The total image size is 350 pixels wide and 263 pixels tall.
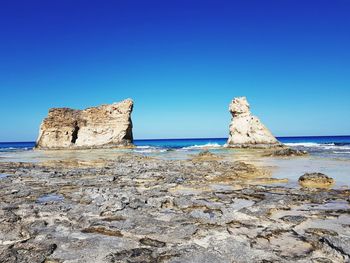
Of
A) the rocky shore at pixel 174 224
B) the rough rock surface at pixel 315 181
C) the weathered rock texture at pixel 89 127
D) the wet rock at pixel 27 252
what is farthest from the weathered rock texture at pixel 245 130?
the wet rock at pixel 27 252

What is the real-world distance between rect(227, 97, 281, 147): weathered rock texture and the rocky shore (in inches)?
1554

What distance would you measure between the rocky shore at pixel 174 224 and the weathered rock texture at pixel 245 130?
39.5 meters

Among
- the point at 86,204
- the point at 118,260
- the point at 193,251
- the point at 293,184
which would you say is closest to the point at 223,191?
the point at 293,184

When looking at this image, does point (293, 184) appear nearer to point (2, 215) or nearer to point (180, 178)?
point (180, 178)

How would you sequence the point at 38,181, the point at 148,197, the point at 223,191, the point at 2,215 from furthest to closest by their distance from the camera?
the point at 38,181
the point at 223,191
the point at 148,197
the point at 2,215

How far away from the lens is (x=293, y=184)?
439 inches

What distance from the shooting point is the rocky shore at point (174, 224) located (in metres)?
4.50

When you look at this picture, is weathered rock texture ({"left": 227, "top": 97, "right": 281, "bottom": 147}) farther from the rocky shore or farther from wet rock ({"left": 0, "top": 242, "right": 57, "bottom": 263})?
wet rock ({"left": 0, "top": 242, "right": 57, "bottom": 263})

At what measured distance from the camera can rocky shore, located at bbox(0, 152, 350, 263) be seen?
450cm

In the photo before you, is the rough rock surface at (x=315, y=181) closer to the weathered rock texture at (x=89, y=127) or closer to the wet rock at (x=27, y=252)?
the wet rock at (x=27, y=252)

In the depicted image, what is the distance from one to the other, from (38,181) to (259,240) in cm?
939

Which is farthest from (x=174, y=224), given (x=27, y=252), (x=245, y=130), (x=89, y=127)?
(x=89, y=127)

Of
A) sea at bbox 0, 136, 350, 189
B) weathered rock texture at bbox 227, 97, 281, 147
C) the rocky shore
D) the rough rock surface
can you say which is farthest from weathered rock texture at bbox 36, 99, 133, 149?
the rocky shore

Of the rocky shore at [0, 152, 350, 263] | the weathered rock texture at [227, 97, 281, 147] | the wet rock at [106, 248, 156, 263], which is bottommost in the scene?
the wet rock at [106, 248, 156, 263]
